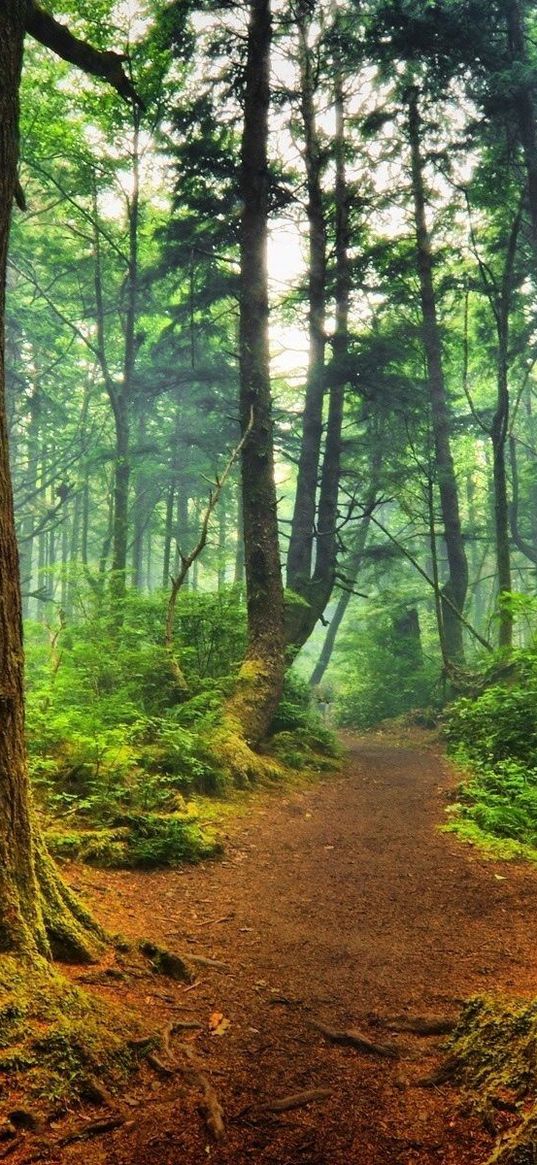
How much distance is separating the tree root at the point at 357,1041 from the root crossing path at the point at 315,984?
0.6 inches

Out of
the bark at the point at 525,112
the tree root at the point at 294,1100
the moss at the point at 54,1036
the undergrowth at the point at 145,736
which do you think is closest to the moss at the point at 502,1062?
the tree root at the point at 294,1100

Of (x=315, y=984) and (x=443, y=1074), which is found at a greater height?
(x=443, y=1074)

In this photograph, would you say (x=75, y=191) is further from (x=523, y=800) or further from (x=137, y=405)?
(x=523, y=800)

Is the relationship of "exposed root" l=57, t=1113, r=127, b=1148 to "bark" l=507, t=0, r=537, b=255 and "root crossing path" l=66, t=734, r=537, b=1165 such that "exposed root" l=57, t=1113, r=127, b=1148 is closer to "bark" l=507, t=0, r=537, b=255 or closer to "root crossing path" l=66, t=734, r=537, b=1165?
"root crossing path" l=66, t=734, r=537, b=1165

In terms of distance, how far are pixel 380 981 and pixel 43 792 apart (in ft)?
12.0

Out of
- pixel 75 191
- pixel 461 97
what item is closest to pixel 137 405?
pixel 75 191

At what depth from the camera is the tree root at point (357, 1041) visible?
2803 millimetres

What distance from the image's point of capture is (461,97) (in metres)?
14.3

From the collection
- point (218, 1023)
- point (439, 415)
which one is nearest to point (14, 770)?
point (218, 1023)

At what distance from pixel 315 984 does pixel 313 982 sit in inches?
1.2

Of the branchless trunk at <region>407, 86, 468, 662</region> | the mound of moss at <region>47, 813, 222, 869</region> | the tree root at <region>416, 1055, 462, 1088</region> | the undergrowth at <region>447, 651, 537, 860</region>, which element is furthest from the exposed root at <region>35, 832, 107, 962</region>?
the branchless trunk at <region>407, 86, 468, 662</region>

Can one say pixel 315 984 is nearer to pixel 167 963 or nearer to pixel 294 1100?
pixel 167 963

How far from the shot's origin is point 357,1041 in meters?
2.90

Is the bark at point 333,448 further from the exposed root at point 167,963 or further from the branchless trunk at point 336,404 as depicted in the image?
the exposed root at point 167,963
